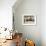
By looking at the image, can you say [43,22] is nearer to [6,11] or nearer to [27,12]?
[27,12]

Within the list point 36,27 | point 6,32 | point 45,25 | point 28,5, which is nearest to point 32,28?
point 36,27

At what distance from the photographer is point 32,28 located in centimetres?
496

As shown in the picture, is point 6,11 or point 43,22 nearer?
point 6,11

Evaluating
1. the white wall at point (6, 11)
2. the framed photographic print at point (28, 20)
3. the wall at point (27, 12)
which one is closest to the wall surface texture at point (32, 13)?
the wall at point (27, 12)

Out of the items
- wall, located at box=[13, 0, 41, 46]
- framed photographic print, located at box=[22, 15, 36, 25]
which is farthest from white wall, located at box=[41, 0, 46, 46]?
framed photographic print, located at box=[22, 15, 36, 25]

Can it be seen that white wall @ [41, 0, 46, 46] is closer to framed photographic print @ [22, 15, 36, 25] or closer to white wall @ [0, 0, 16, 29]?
framed photographic print @ [22, 15, 36, 25]

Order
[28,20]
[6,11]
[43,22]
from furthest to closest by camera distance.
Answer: [28,20] → [43,22] → [6,11]

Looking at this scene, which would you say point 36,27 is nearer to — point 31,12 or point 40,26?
point 40,26

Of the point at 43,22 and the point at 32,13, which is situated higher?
the point at 32,13

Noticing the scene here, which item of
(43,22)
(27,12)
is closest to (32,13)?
(27,12)

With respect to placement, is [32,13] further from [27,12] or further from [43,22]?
[43,22]

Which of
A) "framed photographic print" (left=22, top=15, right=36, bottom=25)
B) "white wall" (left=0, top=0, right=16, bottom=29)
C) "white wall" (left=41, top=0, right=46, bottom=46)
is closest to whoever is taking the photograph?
"white wall" (left=0, top=0, right=16, bottom=29)

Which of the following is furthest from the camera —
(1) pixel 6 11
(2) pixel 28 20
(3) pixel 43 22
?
(2) pixel 28 20

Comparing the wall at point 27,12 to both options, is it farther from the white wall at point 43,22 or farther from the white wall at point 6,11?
the white wall at point 6,11
